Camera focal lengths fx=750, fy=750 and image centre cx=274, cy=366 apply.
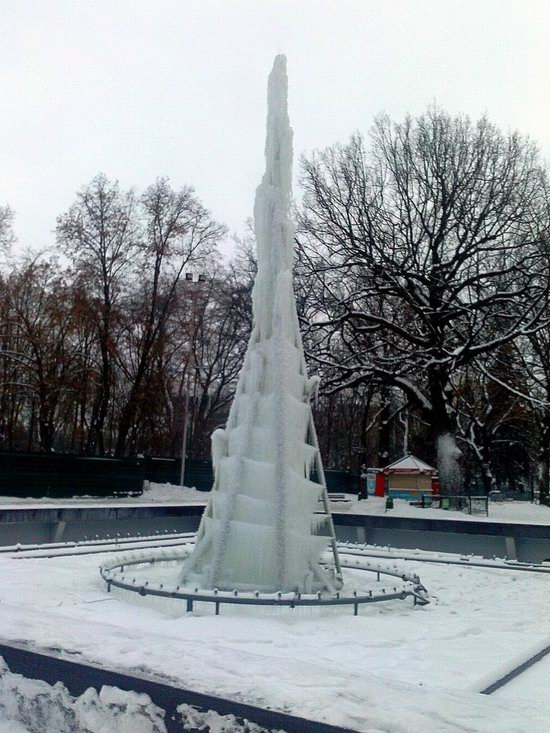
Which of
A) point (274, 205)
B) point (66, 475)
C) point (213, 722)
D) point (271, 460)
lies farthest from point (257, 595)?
point (66, 475)

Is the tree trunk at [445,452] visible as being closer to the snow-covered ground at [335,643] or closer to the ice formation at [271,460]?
the snow-covered ground at [335,643]

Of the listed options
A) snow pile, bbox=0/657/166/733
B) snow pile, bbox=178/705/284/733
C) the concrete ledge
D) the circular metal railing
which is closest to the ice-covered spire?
the circular metal railing

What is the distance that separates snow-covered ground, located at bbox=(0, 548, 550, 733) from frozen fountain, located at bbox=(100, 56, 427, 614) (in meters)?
0.37

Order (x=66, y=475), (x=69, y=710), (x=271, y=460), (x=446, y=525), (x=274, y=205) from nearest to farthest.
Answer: (x=69, y=710)
(x=271, y=460)
(x=274, y=205)
(x=446, y=525)
(x=66, y=475)

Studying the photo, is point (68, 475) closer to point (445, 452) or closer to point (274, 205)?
point (445, 452)

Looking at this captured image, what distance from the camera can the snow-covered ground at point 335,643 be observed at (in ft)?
11.2

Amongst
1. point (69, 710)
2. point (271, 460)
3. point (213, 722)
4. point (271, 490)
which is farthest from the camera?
point (271, 460)

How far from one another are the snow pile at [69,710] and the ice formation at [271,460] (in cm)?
423

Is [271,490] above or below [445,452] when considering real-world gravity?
below

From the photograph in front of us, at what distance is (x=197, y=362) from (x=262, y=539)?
35962mm

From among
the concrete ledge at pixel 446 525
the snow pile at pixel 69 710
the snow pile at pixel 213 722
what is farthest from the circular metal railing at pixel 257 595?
the concrete ledge at pixel 446 525

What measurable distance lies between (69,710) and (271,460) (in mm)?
5217

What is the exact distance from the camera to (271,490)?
29.3 ft

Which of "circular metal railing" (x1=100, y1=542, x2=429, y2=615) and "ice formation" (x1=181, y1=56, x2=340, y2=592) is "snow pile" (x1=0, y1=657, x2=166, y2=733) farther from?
"ice formation" (x1=181, y1=56, x2=340, y2=592)
